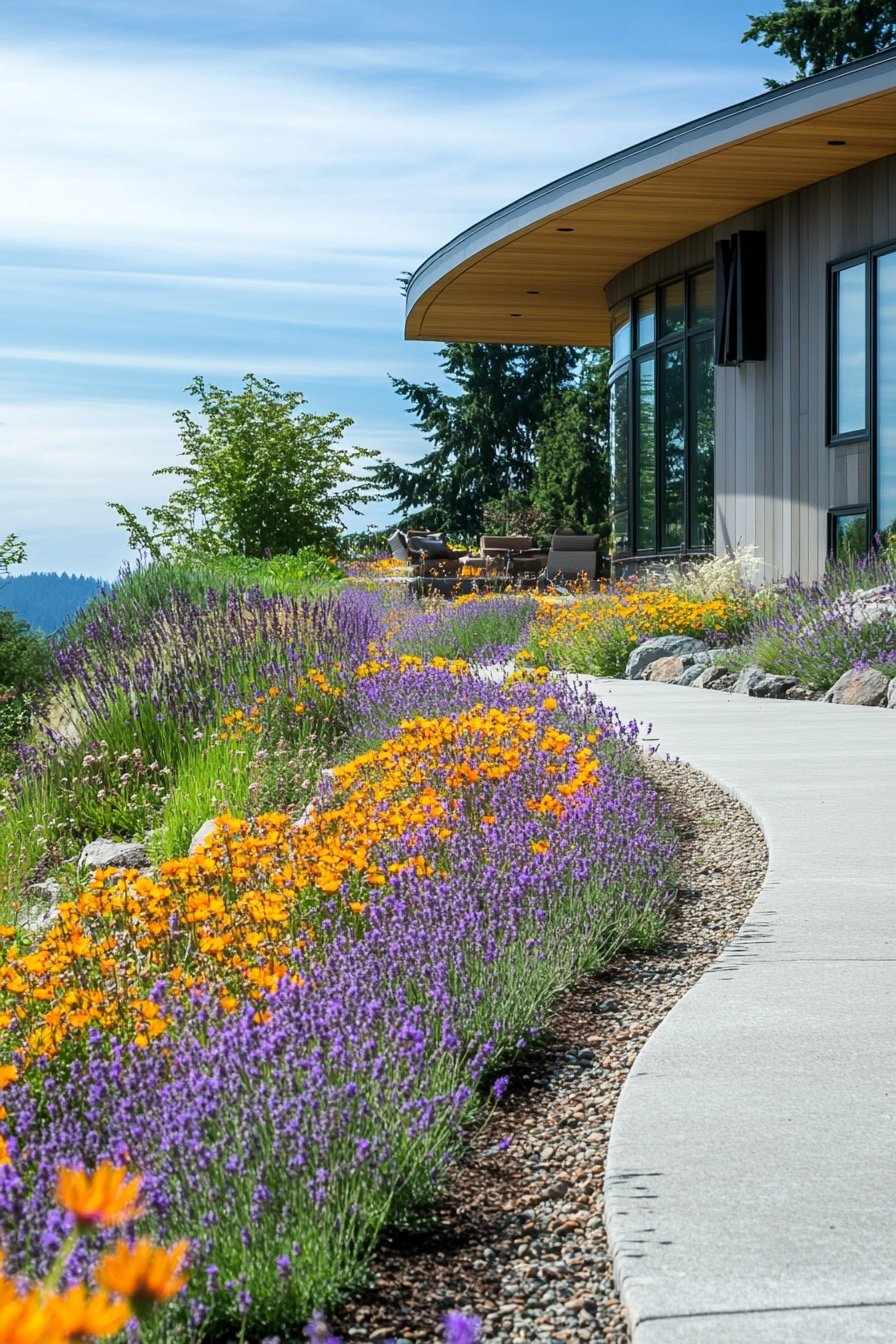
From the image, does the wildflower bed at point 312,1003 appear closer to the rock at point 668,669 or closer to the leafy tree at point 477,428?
the rock at point 668,669

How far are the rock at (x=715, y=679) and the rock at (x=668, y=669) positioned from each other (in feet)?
0.92

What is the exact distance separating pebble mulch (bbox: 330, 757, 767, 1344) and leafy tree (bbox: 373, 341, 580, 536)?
38389mm

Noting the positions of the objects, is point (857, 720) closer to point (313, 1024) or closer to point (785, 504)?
point (313, 1024)

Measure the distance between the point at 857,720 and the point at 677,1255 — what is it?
626 centimetres

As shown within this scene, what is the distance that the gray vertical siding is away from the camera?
14211 mm

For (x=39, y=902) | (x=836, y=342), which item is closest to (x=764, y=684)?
(x=39, y=902)

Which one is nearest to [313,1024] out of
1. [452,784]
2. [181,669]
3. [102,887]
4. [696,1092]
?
[696,1092]

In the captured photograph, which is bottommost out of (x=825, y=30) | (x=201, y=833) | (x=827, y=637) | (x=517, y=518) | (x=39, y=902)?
(x=39, y=902)

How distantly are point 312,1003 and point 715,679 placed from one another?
8.24 m

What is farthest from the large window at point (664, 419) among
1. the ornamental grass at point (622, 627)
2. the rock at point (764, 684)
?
the rock at point (764, 684)

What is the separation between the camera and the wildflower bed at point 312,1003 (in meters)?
2.00

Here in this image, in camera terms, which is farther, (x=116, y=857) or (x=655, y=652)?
(x=655, y=652)

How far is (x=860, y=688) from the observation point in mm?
9039

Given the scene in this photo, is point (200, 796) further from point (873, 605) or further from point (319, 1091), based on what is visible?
point (873, 605)
